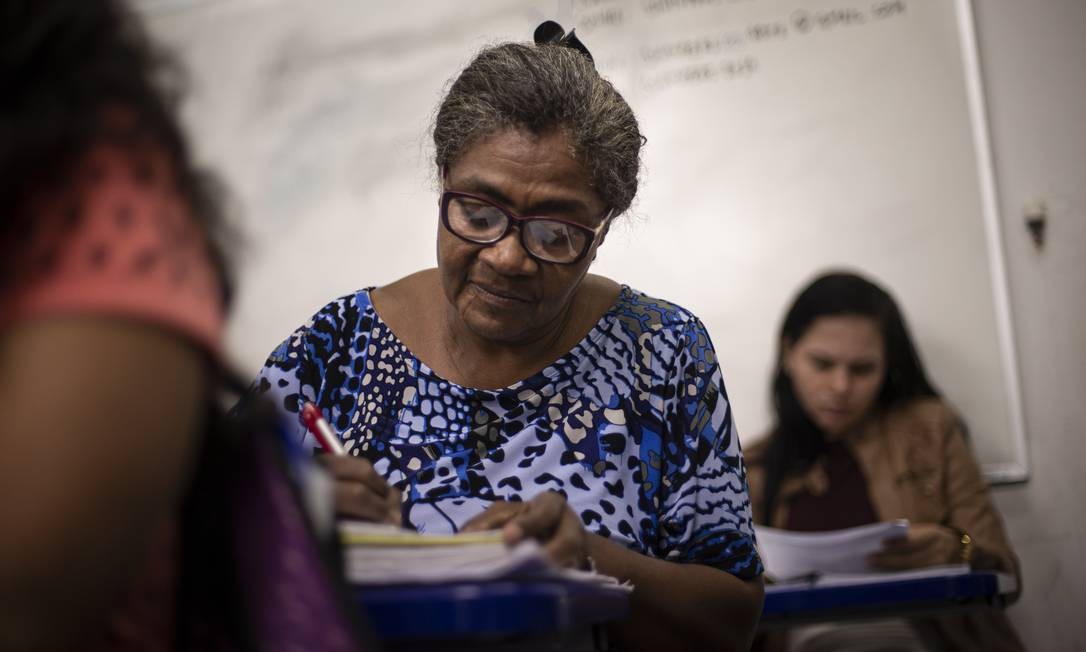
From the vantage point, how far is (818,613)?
2.07 m

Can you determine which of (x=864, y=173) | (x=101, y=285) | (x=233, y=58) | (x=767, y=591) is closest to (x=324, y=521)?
(x=101, y=285)

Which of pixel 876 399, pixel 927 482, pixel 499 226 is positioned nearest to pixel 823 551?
pixel 927 482

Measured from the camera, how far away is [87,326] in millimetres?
573

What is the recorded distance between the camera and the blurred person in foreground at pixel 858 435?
2.96 meters

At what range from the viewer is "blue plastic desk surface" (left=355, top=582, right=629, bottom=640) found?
84cm

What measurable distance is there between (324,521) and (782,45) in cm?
295

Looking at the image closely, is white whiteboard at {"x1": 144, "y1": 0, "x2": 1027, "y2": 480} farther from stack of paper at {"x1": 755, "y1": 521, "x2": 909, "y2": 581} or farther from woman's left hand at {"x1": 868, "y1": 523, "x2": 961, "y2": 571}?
stack of paper at {"x1": 755, "y1": 521, "x2": 909, "y2": 581}

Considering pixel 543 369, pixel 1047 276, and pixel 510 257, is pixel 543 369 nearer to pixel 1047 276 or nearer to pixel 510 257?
pixel 510 257

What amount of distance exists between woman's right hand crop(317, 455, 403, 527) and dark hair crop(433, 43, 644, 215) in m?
0.71

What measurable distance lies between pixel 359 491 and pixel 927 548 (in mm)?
2043

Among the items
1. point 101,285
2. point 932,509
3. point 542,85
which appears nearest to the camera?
point 101,285

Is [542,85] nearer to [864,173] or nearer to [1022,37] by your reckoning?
[864,173]

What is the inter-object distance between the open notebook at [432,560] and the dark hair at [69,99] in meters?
0.36

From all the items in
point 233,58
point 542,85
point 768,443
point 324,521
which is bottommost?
point 768,443
